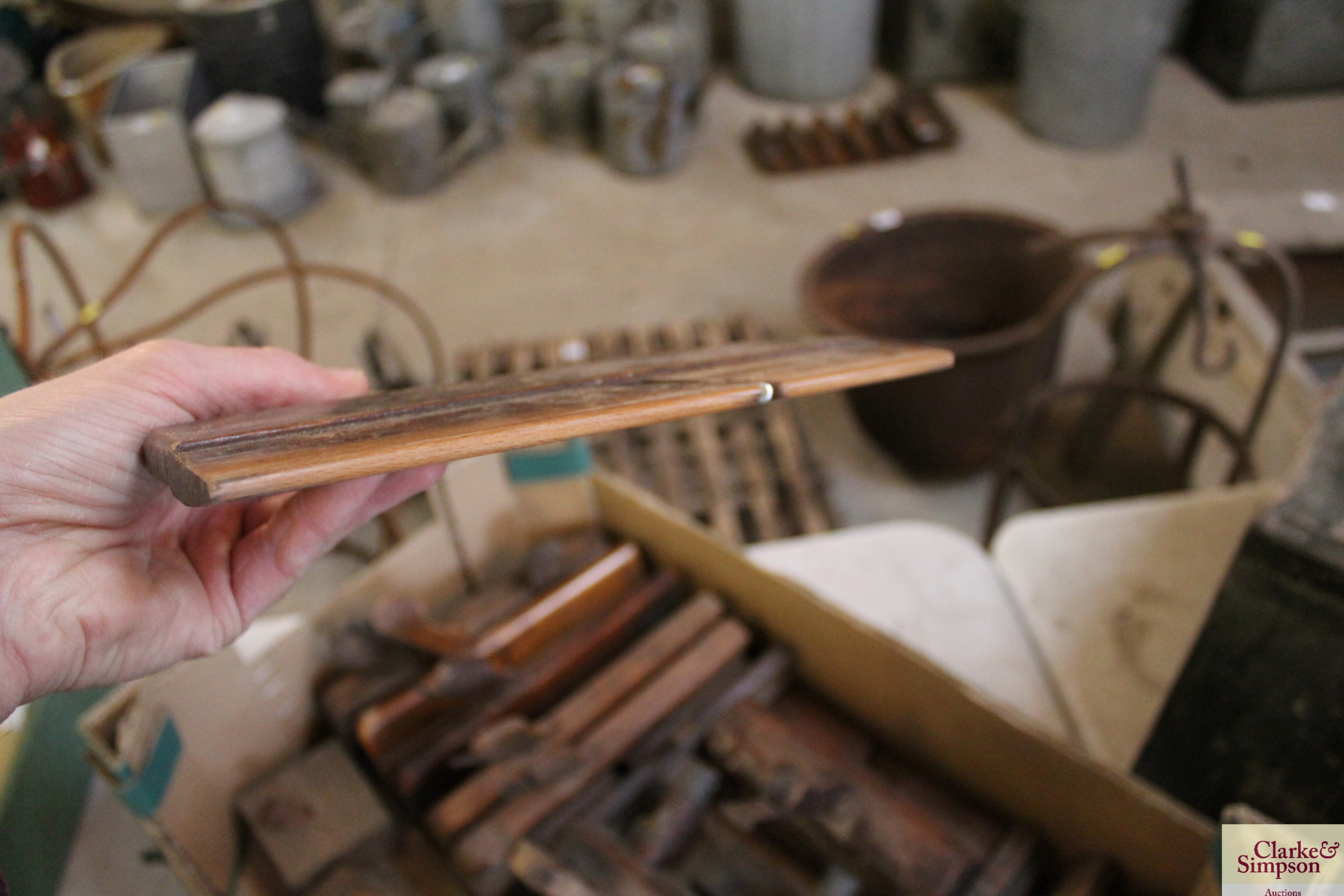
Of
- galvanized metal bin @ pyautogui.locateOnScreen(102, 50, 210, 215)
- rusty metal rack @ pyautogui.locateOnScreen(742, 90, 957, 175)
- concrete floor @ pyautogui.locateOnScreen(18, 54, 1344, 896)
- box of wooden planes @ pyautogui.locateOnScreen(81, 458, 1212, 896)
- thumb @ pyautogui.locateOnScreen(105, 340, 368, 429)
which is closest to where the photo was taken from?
thumb @ pyautogui.locateOnScreen(105, 340, 368, 429)

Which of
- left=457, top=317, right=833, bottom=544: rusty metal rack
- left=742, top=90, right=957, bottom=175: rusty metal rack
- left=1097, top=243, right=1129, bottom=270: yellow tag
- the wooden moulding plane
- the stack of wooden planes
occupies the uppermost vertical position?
the wooden moulding plane

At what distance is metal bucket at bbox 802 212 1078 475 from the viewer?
256cm

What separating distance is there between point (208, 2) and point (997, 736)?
5.01 metres

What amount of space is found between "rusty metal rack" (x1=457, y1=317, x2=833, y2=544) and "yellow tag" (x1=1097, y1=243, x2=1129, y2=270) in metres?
1.02

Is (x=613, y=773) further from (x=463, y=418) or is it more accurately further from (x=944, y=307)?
(x=944, y=307)

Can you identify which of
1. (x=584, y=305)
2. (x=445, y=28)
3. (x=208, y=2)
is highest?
(x=208, y=2)

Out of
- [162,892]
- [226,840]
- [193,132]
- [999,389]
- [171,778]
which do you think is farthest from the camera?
[193,132]

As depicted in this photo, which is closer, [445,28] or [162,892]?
[162,892]

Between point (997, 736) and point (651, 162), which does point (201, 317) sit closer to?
point (651, 162)

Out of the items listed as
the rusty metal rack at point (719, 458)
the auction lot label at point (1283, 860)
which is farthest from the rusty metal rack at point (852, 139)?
the auction lot label at point (1283, 860)

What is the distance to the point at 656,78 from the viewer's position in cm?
416

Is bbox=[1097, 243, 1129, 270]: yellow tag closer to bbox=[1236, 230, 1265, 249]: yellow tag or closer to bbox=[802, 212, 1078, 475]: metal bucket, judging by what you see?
bbox=[1236, 230, 1265, 249]: yellow tag

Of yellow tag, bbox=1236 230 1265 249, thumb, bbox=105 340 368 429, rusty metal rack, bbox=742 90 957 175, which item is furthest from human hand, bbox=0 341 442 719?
rusty metal rack, bbox=742 90 957 175

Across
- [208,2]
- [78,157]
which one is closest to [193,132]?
[208,2]
